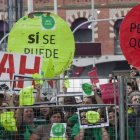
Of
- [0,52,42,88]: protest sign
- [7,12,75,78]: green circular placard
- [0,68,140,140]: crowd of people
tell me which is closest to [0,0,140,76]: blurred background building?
[7,12,75,78]: green circular placard

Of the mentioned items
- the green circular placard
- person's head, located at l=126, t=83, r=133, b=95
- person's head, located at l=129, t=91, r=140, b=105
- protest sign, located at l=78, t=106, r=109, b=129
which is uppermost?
the green circular placard

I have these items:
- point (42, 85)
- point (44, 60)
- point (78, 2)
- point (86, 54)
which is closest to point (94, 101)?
point (42, 85)

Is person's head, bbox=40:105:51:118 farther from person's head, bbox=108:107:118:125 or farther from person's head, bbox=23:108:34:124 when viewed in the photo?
person's head, bbox=108:107:118:125

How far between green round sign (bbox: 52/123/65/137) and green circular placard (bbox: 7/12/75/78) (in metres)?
2.62

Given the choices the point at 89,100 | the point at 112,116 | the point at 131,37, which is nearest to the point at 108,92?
the point at 112,116

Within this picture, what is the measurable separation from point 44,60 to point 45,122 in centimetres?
289

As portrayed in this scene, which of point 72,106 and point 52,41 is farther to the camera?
point 52,41

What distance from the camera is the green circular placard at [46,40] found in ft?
32.5

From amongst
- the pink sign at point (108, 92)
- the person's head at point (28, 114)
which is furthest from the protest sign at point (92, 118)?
the person's head at point (28, 114)

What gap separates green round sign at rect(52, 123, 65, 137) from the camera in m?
6.98

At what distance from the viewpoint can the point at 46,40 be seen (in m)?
10.2

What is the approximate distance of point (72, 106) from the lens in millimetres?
7012

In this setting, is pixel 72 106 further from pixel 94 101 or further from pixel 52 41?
pixel 52 41

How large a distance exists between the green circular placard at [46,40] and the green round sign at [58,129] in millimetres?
2620
